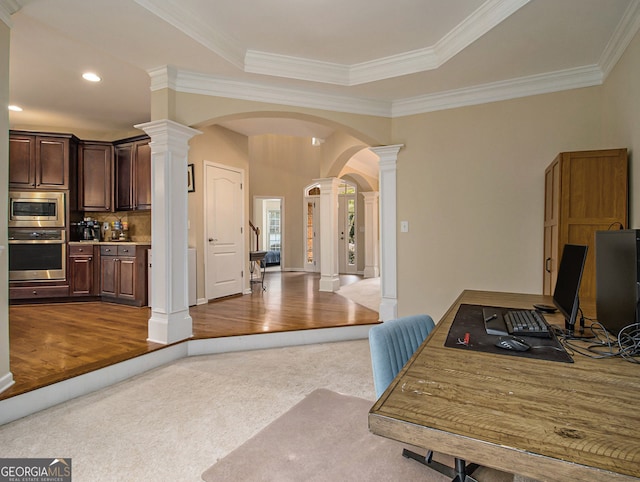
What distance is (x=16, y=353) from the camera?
2.92 metres

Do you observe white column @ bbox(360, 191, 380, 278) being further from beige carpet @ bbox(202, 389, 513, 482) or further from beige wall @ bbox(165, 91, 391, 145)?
beige carpet @ bbox(202, 389, 513, 482)

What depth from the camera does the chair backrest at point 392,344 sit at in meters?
1.41

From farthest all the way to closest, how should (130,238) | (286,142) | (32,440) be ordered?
(286,142) → (130,238) → (32,440)

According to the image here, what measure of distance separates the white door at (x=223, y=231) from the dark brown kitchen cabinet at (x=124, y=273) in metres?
0.82

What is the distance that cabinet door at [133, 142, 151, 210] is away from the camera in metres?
5.02

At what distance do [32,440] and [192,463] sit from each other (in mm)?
969

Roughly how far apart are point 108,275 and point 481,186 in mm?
4835

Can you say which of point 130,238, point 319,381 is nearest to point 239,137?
point 130,238

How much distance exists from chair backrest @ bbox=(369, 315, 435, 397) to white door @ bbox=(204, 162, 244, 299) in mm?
3984

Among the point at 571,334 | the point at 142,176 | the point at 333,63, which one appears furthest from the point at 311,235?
the point at 571,334

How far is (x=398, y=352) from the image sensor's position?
152 centimetres

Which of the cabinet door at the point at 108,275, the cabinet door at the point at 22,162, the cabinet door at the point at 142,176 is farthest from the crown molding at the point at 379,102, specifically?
the cabinet door at the point at 22,162

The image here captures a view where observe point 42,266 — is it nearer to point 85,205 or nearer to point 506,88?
point 85,205

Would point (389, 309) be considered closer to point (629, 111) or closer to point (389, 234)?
point (389, 234)
